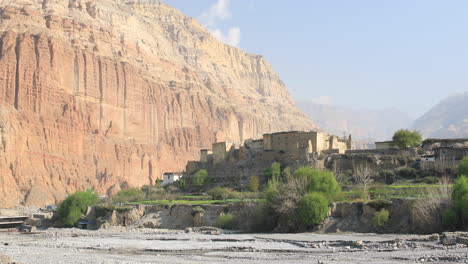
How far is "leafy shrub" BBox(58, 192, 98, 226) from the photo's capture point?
65.9 m

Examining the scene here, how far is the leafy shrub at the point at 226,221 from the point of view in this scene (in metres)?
55.1

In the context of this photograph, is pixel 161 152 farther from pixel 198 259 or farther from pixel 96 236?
pixel 198 259

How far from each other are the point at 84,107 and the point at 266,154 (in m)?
76.3

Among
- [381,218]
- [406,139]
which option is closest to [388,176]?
[406,139]

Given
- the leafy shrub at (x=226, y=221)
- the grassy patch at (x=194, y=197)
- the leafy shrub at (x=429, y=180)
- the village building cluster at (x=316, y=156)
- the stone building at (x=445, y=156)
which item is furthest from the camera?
the grassy patch at (x=194, y=197)

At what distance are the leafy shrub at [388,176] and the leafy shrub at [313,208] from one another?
18.2m

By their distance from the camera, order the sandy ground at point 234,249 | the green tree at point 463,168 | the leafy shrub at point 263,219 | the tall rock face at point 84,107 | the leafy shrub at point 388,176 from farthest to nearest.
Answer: the tall rock face at point 84,107 → the leafy shrub at point 388,176 → the green tree at point 463,168 → the leafy shrub at point 263,219 → the sandy ground at point 234,249

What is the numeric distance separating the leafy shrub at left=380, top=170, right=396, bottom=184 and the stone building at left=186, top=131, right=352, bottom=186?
30.3 ft

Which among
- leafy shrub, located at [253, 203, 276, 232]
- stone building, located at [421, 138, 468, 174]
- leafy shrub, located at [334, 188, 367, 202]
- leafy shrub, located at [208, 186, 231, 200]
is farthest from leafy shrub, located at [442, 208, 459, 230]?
leafy shrub, located at [208, 186, 231, 200]

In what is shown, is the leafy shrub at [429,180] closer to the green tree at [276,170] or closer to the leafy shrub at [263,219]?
the green tree at [276,170]

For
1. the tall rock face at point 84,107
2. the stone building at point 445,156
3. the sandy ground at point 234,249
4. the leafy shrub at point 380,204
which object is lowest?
the sandy ground at point 234,249

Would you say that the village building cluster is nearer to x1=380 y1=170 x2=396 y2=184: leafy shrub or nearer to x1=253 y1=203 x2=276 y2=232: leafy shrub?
x1=380 y1=170 x2=396 y2=184: leafy shrub

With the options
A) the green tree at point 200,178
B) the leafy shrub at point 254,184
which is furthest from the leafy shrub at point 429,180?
the green tree at point 200,178

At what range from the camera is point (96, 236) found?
54.5 m
